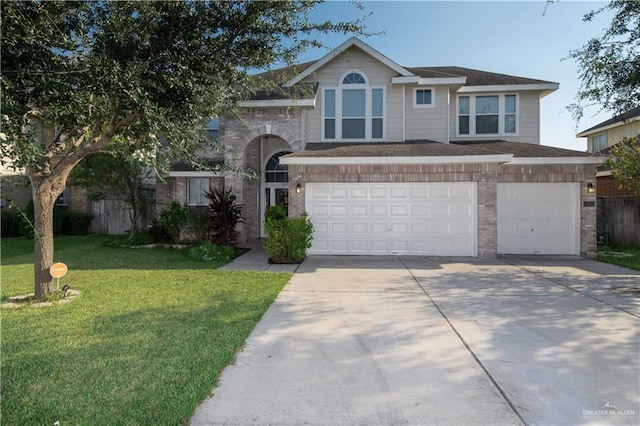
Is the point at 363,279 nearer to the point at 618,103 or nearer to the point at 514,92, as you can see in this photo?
the point at 618,103

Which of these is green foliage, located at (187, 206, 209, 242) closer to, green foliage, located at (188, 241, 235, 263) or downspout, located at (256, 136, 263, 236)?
green foliage, located at (188, 241, 235, 263)

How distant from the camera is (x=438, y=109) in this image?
46.4 feet

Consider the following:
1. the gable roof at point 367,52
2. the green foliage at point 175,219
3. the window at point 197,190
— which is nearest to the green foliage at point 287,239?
the green foliage at point 175,219

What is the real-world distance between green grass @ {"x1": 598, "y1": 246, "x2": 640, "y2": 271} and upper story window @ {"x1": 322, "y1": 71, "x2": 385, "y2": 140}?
7949 mm

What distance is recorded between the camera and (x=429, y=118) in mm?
14188

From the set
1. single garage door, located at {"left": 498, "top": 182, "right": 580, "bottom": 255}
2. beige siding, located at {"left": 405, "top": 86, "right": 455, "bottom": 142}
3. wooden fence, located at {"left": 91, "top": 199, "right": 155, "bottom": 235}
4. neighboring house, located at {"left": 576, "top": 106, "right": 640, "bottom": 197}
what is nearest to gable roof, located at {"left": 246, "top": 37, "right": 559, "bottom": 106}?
beige siding, located at {"left": 405, "top": 86, "right": 455, "bottom": 142}

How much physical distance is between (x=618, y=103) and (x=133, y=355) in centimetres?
995

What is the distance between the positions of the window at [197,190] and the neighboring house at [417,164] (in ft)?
1.21

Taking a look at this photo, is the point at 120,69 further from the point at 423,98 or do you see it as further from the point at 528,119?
the point at 528,119

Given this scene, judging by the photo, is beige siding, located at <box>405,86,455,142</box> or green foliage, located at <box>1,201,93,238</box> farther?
green foliage, located at <box>1,201,93,238</box>

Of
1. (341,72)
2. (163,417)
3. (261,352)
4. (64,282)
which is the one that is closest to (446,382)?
(261,352)

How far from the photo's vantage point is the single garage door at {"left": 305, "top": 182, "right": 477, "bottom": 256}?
11289 mm

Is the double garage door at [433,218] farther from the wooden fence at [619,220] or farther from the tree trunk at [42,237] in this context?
the tree trunk at [42,237]

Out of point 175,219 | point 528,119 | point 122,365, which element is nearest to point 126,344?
point 122,365
